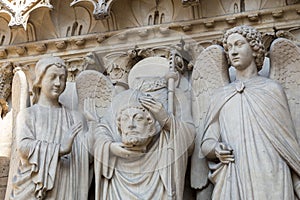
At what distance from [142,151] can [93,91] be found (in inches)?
32.7

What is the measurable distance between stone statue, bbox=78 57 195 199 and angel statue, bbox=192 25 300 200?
0.79 ft

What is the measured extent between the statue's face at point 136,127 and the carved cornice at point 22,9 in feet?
5.08

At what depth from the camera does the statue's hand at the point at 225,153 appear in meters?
5.54

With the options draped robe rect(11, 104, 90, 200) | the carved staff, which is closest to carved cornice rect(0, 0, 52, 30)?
draped robe rect(11, 104, 90, 200)

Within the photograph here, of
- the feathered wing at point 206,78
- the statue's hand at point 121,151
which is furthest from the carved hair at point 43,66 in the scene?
the feathered wing at point 206,78

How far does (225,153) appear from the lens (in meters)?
5.55

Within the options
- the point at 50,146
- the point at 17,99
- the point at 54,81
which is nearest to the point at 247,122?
the point at 50,146

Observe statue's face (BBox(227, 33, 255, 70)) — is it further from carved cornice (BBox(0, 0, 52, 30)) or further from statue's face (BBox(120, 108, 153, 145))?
carved cornice (BBox(0, 0, 52, 30))

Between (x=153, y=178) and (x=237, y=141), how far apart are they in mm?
679

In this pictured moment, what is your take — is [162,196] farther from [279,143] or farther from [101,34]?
[101,34]

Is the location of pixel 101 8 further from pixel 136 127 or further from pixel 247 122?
pixel 247 122

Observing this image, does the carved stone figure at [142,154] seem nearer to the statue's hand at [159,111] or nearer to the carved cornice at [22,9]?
the statue's hand at [159,111]

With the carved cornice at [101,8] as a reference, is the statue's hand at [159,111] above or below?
below

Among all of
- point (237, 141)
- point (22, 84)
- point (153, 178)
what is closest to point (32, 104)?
point (22, 84)
